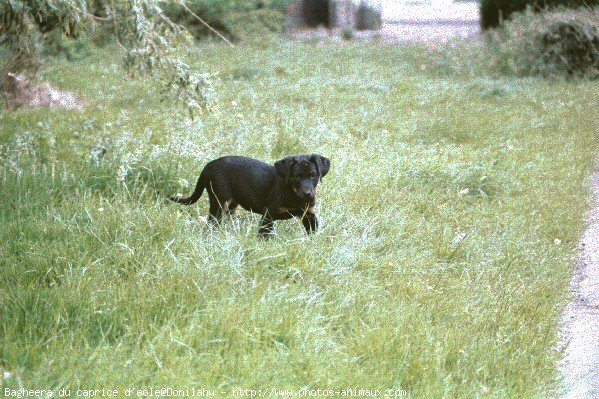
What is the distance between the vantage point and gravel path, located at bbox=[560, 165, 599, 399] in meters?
4.61

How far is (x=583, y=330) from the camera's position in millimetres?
5363

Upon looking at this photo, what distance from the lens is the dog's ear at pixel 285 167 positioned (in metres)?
5.93

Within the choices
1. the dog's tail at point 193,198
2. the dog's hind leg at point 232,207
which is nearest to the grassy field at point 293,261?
the dog's tail at point 193,198

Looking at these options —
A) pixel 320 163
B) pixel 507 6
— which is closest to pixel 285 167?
pixel 320 163

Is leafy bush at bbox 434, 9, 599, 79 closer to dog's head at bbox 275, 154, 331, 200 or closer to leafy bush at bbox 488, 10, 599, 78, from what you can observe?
leafy bush at bbox 488, 10, 599, 78

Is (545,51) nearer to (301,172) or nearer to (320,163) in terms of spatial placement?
(320,163)

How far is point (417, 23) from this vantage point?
104 feet

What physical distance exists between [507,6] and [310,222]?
14.5m

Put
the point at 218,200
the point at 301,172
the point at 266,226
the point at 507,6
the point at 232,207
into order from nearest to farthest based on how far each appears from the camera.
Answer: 1. the point at 301,172
2. the point at 266,226
3. the point at 218,200
4. the point at 232,207
5. the point at 507,6

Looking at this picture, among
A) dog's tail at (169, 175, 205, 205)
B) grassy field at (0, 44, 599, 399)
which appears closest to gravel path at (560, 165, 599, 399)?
grassy field at (0, 44, 599, 399)

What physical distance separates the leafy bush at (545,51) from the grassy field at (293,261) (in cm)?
479

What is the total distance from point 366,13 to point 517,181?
2113 centimetres

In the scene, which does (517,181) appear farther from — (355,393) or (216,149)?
(355,393)

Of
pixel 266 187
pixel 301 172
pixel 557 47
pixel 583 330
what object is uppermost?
pixel 301 172
